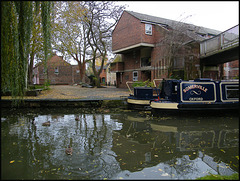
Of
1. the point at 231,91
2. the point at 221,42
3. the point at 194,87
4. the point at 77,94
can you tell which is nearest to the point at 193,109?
the point at 194,87

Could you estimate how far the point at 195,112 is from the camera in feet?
28.6

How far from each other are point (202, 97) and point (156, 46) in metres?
11.0

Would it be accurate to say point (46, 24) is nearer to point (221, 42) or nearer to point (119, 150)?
point (119, 150)

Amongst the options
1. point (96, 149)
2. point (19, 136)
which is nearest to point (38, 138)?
point (19, 136)

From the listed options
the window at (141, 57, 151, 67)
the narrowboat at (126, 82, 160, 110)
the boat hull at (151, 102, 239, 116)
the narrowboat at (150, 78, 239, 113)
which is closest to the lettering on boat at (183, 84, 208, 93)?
the narrowboat at (150, 78, 239, 113)

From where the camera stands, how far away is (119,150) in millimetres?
4551

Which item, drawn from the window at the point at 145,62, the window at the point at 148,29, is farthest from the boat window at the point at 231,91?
the window at the point at 145,62

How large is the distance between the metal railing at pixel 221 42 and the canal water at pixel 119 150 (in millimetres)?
6716

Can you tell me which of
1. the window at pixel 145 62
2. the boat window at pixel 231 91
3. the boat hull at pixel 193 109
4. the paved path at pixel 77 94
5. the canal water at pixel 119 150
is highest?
the window at pixel 145 62

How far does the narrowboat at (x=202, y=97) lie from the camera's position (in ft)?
28.0

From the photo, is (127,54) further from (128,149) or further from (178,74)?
(128,149)

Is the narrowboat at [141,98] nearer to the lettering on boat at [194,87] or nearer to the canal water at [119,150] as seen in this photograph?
the lettering on boat at [194,87]

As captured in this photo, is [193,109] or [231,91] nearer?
[193,109]

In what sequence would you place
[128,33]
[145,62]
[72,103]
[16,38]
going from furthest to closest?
1. [145,62]
2. [128,33]
3. [72,103]
4. [16,38]
